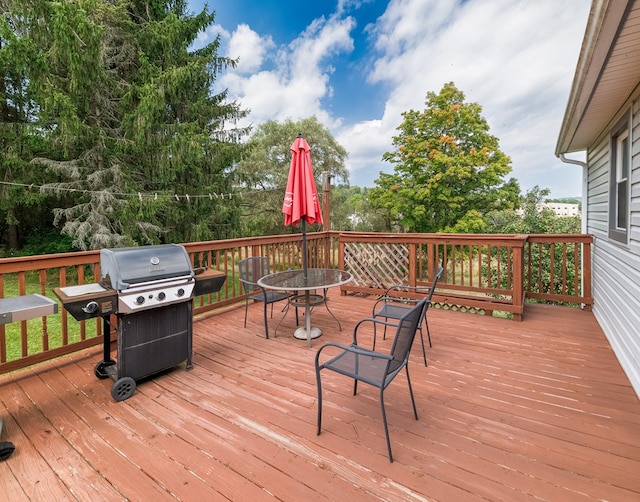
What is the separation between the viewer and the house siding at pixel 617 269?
2.61m

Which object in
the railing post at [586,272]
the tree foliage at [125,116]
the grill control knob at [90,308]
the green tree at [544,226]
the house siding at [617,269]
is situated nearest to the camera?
the grill control knob at [90,308]

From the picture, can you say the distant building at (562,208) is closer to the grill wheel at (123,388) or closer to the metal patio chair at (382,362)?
the metal patio chair at (382,362)

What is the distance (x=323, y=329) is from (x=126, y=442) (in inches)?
90.4

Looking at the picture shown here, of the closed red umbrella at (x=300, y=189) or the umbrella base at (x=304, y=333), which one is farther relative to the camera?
the umbrella base at (x=304, y=333)

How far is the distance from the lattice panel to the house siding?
2.36m

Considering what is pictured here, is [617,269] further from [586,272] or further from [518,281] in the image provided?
[586,272]

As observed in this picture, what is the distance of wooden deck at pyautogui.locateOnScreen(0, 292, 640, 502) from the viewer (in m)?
1.62

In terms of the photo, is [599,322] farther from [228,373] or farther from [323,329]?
[228,373]

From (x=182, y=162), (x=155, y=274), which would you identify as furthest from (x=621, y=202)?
(x=182, y=162)

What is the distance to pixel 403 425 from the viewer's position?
210 centimetres

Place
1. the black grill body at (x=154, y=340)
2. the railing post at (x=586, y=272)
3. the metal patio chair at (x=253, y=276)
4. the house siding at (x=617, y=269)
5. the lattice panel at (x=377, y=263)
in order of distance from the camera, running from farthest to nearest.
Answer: the lattice panel at (x=377, y=263) → the railing post at (x=586, y=272) → the metal patio chair at (x=253, y=276) → the house siding at (x=617, y=269) → the black grill body at (x=154, y=340)

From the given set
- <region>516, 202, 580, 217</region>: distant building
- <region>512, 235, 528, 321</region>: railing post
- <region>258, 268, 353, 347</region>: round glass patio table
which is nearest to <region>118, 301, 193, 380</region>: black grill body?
<region>258, 268, 353, 347</region>: round glass patio table

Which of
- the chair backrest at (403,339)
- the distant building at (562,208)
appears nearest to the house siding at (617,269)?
the chair backrest at (403,339)

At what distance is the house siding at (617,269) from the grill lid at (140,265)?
3.58 m
